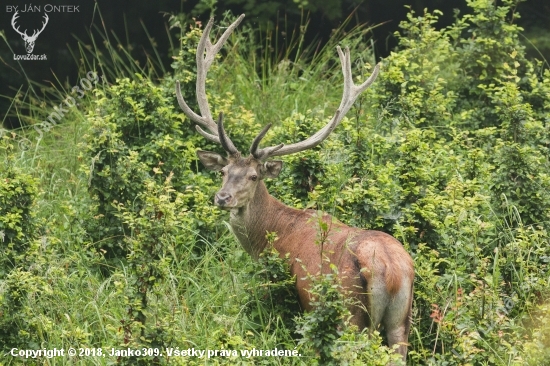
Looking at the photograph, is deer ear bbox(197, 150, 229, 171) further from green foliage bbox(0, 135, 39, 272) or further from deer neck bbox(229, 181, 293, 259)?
green foliage bbox(0, 135, 39, 272)

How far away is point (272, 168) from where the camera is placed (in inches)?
290

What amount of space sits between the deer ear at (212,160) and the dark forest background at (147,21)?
194 inches

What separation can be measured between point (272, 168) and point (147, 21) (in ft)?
20.0

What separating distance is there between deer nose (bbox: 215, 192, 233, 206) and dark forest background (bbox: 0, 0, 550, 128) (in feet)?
18.4

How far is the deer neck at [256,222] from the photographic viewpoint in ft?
23.8

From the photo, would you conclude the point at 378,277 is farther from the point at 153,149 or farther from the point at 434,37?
the point at 434,37

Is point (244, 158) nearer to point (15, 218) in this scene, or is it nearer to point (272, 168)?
point (272, 168)

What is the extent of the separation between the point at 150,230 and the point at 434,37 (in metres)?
4.70

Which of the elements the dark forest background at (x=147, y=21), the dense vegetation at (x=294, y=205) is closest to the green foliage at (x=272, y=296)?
the dense vegetation at (x=294, y=205)

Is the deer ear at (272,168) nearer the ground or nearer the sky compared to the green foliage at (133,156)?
nearer the sky

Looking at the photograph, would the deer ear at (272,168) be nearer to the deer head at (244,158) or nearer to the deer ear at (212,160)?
the deer head at (244,158)

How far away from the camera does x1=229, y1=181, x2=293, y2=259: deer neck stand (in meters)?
7.27

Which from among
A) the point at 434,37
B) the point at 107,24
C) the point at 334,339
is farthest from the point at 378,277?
the point at 107,24

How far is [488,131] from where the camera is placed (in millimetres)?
8352
